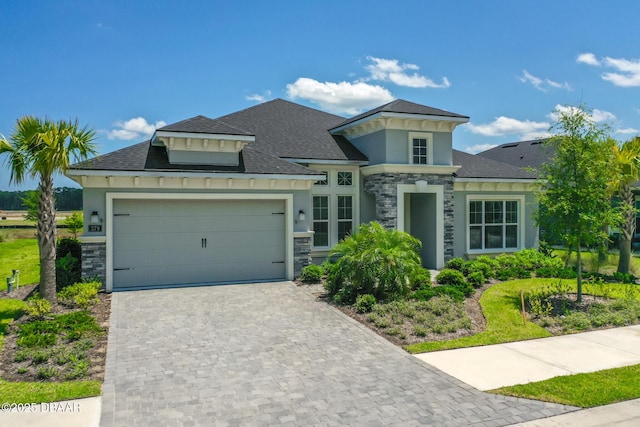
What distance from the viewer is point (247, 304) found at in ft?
38.1

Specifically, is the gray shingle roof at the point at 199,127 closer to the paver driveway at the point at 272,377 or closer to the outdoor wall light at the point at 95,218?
the outdoor wall light at the point at 95,218

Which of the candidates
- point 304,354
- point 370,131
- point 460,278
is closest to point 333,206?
point 370,131

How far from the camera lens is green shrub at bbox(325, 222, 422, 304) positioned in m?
11.6

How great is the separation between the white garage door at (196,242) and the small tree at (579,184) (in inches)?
305

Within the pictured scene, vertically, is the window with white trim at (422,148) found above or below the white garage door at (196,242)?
above

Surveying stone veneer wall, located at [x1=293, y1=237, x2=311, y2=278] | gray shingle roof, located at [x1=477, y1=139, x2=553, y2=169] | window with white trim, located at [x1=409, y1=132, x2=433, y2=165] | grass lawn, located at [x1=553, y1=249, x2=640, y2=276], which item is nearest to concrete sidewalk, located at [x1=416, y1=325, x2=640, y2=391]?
stone veneer wall, located at [x1=293, y1=237, x2=311, y2=278]

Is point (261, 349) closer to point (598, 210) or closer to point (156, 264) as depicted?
point (156, 264)

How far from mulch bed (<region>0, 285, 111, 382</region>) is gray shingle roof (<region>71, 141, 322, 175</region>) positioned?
3.52 meters

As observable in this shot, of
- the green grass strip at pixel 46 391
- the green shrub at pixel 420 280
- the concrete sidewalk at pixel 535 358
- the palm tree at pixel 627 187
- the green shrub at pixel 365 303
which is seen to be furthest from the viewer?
the palm tree at pixel 627 187

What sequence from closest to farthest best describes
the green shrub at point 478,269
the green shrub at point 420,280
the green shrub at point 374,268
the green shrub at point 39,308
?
the green shrub at point 39,308 → the green shrub at point 374,268 → the green shrub at point 420,280 → the green shrub at point 478,269

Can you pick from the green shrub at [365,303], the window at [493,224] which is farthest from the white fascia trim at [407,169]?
the green shrub at [365,303]

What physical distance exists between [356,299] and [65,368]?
6363mm

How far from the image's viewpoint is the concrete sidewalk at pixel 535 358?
7195 mm

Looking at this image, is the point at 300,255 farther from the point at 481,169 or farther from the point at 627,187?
the point at 627,187
